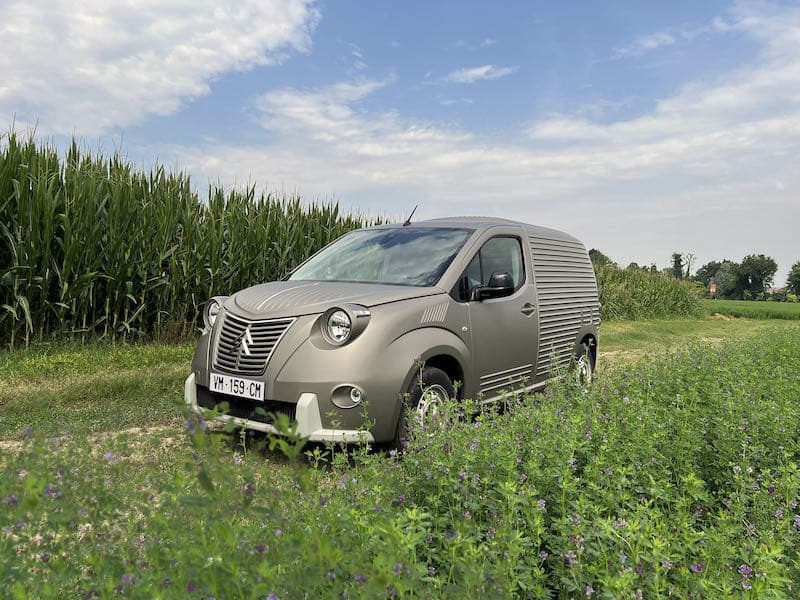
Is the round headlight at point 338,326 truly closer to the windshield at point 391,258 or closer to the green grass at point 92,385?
the windshield at point 391,258

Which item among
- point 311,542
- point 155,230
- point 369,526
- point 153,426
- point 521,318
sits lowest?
point 153,426

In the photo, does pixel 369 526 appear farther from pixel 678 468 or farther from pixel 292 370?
pixel 678 468

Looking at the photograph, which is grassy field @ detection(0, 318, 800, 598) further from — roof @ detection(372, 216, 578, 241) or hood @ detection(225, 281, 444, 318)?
roof @ detection(372, 216, 578, 241)

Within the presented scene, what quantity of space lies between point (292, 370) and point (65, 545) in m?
1.97

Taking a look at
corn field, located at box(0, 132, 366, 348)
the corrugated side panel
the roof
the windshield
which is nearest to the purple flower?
the windshield

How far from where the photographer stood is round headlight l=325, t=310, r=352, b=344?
4160mm

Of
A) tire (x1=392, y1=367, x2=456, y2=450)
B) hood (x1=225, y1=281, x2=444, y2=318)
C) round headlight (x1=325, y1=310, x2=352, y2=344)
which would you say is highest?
hood (x1=225, y1=281, x2=444, y2=318)

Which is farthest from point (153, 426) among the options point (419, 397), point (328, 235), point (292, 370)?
point (328, 235)

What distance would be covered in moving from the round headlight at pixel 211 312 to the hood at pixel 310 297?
235 mm

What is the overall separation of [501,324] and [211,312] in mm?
2518

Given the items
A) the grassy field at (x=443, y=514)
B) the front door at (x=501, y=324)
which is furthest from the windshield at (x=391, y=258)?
the grassy field at (x=443, y=514)

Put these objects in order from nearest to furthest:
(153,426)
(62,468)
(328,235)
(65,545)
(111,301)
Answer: (65,545), (62,468), (153,426), (111,301), (328,235)

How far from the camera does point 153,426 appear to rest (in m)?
5.51

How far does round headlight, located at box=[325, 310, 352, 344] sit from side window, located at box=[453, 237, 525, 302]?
1.13 meters
